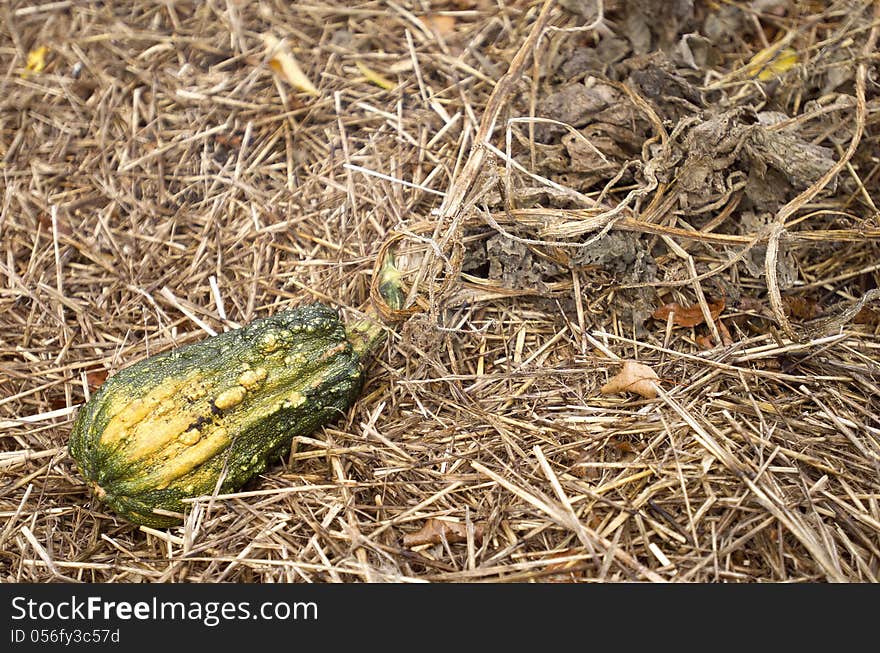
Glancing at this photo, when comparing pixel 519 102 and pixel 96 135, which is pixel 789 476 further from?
pixel 96 135

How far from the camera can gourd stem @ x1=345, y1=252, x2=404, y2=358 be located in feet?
10.1

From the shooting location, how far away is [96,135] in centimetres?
406

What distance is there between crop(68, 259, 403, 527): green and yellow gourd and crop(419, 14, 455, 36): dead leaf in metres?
1.88

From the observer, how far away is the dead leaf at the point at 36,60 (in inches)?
172

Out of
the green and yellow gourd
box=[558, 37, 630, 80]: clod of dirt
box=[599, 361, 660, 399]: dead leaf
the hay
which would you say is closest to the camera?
the hay

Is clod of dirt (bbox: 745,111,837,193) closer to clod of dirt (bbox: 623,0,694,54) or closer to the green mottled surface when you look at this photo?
clod of dirt (bbox: 623,0,694,54)

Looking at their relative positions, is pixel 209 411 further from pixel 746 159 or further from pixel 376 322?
pixel 746 159

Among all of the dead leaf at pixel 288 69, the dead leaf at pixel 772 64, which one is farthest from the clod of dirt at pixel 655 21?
the dead leaf at pixel 288 69

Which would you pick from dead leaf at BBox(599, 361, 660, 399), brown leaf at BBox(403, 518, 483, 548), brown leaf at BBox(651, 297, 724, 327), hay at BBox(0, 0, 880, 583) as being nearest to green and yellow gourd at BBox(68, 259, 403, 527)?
hay at BBox(0, 0, 880, 583)

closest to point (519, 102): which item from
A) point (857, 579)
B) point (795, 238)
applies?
point (795, 238)

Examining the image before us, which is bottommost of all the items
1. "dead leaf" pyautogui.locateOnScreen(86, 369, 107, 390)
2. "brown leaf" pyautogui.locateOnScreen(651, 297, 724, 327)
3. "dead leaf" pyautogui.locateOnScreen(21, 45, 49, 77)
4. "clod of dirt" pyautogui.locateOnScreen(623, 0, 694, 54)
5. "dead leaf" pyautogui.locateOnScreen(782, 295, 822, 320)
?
"dead leaf" pyautogui.locateOnScreen(782, 295, 822, 320)

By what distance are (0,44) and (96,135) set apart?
1.08 meters

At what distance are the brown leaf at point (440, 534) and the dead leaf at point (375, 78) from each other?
7.53 feet

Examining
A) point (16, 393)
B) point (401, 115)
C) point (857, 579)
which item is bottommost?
point (857, 579)
